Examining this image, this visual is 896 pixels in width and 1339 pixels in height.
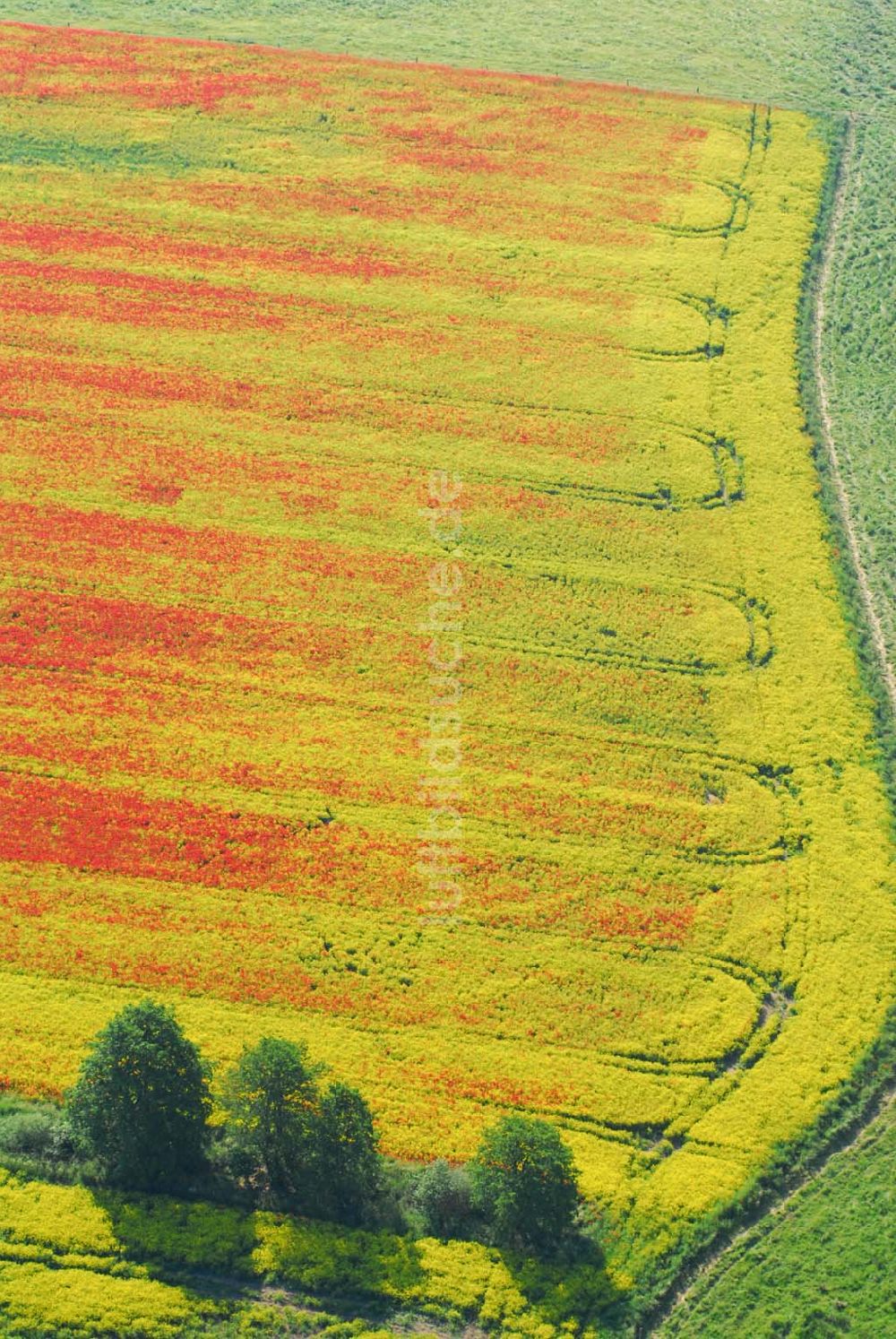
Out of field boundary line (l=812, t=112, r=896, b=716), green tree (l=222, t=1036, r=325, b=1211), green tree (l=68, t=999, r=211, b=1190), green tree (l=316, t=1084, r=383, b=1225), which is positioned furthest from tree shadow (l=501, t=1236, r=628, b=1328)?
field boundary line (l=812, t=112, r=896, b=716)

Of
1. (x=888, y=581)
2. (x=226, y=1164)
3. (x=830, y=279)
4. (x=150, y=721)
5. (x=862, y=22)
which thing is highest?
(x=862, y=22)

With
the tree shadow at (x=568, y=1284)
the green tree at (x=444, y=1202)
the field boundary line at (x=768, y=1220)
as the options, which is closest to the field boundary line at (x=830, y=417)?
the field boundary line at (x=768, y=1220)

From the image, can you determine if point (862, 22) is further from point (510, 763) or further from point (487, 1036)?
point (487, 1036)

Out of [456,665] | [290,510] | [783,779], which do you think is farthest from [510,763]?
[290,510]

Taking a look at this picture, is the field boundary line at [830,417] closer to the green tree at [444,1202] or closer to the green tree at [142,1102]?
the green tree at [444,1202]

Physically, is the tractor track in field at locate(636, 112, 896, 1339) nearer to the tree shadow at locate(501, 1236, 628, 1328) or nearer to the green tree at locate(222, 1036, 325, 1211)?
the tree shadow at locate(501, 1236, 628, 1328)

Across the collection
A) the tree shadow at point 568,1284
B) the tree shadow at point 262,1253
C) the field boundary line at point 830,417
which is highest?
the field boundary line at point 830,417
